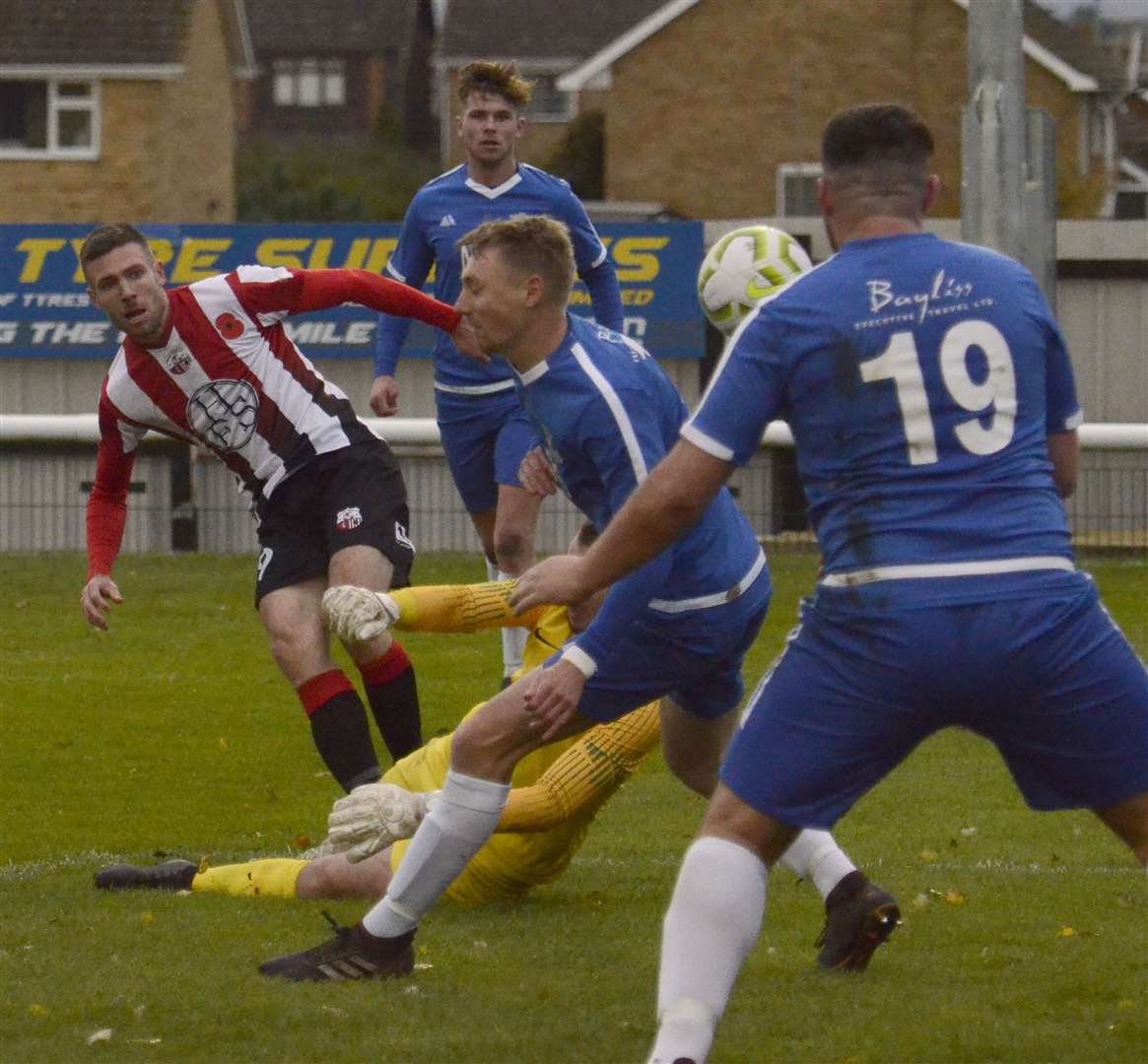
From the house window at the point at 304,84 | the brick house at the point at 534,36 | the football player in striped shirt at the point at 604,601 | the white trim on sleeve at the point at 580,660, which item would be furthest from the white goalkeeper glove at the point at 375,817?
the house window at the point at 304,84

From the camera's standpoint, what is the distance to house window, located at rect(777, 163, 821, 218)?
45.1 meters

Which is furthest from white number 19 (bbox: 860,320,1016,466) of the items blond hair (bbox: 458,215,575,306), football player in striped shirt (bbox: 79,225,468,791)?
football player in striped shirt (bbox: 79,225,468,791)

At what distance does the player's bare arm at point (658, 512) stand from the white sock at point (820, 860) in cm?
176

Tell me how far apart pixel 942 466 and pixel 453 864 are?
177cm

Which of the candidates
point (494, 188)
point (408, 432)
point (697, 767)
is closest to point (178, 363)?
point (697, 767)

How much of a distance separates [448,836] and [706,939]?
1.17 m

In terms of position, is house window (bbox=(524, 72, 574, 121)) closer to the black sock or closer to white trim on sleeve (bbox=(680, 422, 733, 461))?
the black sock

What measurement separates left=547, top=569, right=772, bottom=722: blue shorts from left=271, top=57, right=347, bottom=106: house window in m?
85.4

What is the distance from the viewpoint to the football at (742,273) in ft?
27.4

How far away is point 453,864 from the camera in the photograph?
18.9 feet

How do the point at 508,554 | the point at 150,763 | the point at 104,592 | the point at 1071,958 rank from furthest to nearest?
1. the point at 150,763
2. the point at 508,554
3. the point at 104,592
4. the point at 1071,958

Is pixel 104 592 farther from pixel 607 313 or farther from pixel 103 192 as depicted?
pixel 103 192

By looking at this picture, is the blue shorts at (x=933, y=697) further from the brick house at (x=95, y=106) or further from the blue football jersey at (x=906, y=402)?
the brick house at (x=95, y=106)

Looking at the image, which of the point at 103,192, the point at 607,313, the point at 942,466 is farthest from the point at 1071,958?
the point at 103,192
